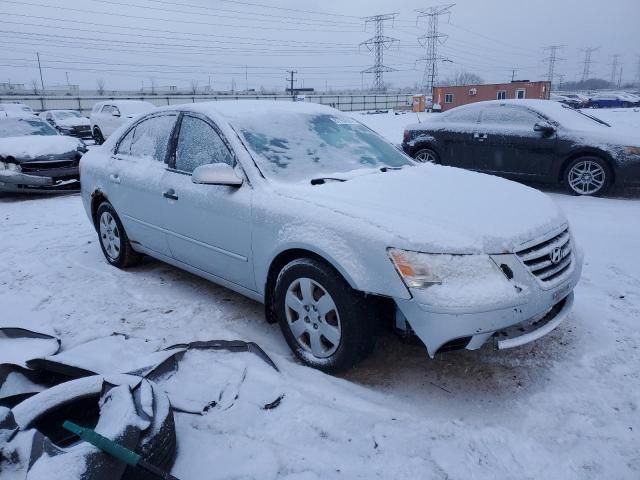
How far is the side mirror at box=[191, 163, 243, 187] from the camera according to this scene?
300cm

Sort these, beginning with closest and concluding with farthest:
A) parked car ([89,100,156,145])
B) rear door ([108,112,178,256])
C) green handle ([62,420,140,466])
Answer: green handle ([62,420,140,466]), rear door ([108,112,178,256]), parked car ([89,100,156,145])

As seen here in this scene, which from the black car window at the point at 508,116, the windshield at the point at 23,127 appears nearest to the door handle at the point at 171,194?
the black car window at the point at 508,116

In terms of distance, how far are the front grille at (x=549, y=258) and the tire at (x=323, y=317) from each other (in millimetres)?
864

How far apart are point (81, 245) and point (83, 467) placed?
4341mm

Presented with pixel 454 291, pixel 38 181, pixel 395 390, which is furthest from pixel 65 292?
pixel 38 181

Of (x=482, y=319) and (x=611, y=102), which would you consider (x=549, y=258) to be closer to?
(x=482, y=319)

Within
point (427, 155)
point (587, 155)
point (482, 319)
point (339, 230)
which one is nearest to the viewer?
point (482, 319)

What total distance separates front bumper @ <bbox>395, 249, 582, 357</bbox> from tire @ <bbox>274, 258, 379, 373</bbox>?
218 millimetres

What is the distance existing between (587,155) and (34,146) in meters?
9.01

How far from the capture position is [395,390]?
2.70 meters

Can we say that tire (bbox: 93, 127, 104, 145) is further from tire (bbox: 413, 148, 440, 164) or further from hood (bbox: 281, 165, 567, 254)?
hood (bbox: 281, 165, 567, 254)

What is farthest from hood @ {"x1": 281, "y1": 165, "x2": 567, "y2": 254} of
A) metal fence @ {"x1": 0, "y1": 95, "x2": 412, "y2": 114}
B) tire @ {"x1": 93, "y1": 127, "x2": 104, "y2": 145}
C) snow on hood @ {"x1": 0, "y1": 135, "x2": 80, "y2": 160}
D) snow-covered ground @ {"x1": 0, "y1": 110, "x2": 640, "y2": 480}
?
metal fence @ {"x1": 0, "y1": 95, "x2": 412, "y2": 114}

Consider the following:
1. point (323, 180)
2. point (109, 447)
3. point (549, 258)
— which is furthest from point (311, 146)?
point (109, 447)

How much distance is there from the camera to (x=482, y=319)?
2.31 metres
